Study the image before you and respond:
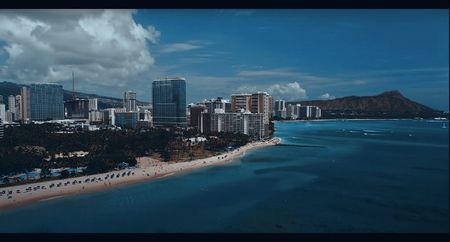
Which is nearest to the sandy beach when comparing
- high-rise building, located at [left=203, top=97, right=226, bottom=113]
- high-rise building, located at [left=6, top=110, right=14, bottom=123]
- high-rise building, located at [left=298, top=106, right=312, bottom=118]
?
high-rise building, located at [left=6, top=110, right=14, bottom=123]

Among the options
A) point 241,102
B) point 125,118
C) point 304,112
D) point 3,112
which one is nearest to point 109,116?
point 125,118

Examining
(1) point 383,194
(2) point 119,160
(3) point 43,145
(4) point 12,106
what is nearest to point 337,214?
(1) point 383,194

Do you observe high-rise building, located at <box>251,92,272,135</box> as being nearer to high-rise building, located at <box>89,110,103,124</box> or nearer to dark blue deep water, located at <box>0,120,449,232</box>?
dark blue deep water, located at <box>0,120,449,232</box>

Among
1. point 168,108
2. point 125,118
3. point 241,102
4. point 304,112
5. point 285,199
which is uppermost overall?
point 241,102

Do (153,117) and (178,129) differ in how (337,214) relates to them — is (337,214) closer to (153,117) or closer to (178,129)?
(178,129)

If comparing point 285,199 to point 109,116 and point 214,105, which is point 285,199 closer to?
point 109,116

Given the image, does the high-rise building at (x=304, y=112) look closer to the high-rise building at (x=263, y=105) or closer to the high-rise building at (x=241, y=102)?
the high-rise building at (x=263, y=105)

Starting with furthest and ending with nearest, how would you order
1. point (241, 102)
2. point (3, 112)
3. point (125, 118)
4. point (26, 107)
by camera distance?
1. point (241, 102)
2. point (125, 118)
3. point (26, 107)
4. point (3, 112)
